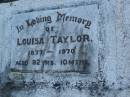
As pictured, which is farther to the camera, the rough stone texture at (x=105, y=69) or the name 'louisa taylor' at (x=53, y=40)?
the name 'louisa taylor' at (x=53, y=40)

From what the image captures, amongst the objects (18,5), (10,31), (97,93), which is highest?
(18,5)

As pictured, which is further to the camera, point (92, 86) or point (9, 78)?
point (9, 78)

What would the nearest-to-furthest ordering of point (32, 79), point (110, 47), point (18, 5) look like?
1. point (110, 47)
2. point (32, 79)
3. point (18, 5)

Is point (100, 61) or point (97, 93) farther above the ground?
point (100, 61)

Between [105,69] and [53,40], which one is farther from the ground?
[53,40]

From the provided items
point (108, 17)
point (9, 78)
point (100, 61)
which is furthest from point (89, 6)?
point (9, 78)

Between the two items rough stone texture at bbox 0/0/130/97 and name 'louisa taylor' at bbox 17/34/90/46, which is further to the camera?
name 'louisa taylor' at bbox 17/34/90/46

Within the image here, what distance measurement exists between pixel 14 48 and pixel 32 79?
2.12 ft

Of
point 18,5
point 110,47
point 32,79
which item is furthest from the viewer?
point 18,5

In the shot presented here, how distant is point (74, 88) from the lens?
5727 mm

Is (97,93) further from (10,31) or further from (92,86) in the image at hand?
(10,31)

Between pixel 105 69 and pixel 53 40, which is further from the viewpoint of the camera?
pixel 53 40

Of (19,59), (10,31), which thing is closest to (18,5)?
(10,31)

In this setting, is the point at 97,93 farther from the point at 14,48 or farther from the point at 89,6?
the point at 14,48
